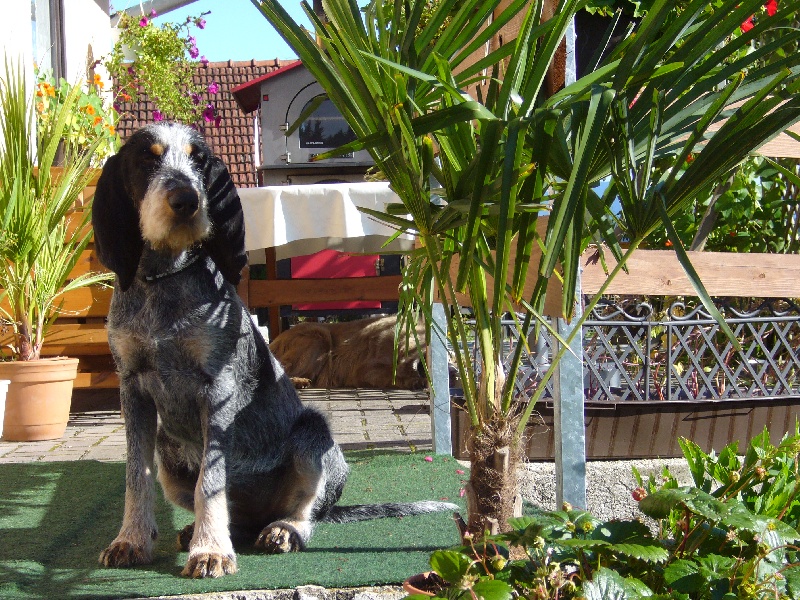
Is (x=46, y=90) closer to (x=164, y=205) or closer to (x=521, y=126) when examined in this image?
(x=164, y=205)

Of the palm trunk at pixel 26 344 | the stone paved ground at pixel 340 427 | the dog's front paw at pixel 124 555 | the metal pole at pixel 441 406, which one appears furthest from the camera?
the palm trunk at pixel 26 344

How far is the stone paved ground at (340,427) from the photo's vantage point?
18.0 feet

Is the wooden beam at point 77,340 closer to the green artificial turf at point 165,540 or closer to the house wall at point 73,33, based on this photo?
the house wall at point 73,33

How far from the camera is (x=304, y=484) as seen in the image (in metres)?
3.25

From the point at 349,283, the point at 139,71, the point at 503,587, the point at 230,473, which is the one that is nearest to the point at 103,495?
the point at 230,473

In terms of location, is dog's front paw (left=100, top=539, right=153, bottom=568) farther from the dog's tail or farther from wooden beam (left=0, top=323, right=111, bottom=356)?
wooden beam (left=0, top=323, right=111, bottom=356)

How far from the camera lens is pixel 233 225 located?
10.1ft

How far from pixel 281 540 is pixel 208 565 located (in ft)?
1.28

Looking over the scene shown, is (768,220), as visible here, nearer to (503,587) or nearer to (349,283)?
(349,283)

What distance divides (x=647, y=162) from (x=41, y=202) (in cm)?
514

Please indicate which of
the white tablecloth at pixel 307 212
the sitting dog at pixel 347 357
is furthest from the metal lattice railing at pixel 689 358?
the sitting dog at pixel 347 357

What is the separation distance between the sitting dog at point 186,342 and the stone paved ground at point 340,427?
1.21m

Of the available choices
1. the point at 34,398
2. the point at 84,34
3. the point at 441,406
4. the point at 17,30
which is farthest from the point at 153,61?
the point at 441,406

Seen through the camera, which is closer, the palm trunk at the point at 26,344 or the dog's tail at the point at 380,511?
the dog's tail at the point at 380,511
